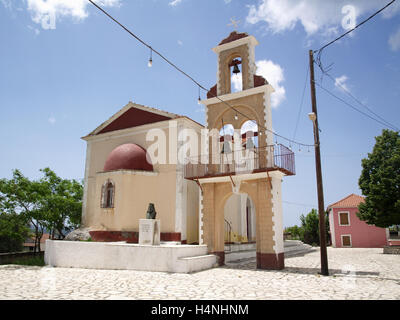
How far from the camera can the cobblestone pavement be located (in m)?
6.83

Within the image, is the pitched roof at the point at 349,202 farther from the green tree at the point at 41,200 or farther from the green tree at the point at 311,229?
the green tree at the point at 41,200

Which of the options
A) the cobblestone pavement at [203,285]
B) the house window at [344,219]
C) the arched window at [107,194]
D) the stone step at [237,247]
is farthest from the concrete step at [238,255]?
the house window at [344,219]

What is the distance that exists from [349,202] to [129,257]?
25.5m

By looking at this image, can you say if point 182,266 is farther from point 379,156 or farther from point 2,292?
point 379,156

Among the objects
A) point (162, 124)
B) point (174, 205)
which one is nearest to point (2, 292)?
point (174, 205)

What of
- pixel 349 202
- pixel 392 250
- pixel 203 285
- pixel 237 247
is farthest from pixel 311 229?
pixel 203 285

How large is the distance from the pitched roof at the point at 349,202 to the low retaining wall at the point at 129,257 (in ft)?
71.4

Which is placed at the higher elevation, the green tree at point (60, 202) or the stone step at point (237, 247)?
the green tree at point (60, 202)

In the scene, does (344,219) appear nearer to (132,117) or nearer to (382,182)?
(382,182)

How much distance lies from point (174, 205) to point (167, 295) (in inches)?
309

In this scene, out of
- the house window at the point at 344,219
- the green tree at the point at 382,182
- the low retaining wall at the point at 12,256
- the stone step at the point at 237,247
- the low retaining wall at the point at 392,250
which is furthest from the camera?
the house window at the point at 344,219

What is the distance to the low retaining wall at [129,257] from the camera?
10656mm

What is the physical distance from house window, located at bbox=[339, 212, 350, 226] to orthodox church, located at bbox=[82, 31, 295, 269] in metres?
16.3

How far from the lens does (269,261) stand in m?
11.4
